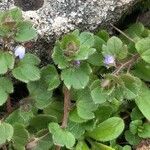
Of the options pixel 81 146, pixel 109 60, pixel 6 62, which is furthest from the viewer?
pixel 81 146

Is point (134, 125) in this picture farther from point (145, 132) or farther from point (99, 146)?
Answer: point (99, 146)

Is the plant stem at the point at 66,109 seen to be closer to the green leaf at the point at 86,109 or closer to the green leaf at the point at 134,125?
the green leaf at the point at 86,109

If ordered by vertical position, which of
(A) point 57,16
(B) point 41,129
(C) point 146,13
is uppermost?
(A) point 57,16

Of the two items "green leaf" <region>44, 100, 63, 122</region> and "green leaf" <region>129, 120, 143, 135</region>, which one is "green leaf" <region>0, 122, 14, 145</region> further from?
"green leaf" <region>129, 120, 143, 135</region>

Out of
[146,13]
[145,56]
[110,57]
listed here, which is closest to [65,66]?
[110,57]

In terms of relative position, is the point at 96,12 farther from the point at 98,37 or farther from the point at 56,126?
the point at 56,126

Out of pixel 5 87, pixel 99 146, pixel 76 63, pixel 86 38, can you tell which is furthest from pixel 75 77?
pixel 99 146
